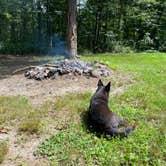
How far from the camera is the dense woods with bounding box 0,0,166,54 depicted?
1984 centimetres

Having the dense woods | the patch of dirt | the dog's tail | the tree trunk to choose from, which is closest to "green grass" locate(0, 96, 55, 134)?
the patch of dirt

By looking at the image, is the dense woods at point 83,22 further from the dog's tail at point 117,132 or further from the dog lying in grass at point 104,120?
the dog's tail at point 117,132

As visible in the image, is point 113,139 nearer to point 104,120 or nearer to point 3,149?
point 104,120

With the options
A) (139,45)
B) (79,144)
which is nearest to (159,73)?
(79,144)

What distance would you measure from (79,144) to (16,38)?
16283 mm

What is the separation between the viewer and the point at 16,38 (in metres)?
20.3

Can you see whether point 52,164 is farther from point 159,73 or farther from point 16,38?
point 16,38

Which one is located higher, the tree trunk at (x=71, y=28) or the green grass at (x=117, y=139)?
the tree trunk at (x=71, y=28)

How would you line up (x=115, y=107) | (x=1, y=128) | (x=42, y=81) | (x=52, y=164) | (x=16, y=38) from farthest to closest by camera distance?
(x=16, y=38) < (x=42, y=81) < (x=115, y=107) < (x=1, y=128) < (x=52, y=164)

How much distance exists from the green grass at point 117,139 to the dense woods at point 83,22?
43.3 ft

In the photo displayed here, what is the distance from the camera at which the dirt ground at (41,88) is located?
4.95 m

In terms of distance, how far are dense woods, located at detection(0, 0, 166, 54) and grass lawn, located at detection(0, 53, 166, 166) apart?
43.0ft

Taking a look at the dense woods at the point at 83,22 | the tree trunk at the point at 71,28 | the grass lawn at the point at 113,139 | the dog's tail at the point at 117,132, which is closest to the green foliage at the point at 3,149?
the grass lawn at the point at 113,139

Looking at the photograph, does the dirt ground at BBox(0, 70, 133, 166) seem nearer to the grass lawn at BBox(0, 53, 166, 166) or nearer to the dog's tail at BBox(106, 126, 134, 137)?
the grass lawn at BBox(0, 53, 166, 166)
